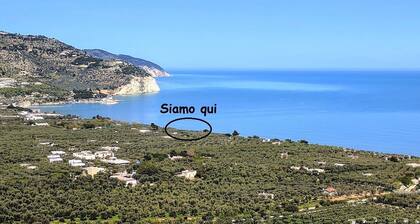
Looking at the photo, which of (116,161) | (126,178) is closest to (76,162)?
(116,161)

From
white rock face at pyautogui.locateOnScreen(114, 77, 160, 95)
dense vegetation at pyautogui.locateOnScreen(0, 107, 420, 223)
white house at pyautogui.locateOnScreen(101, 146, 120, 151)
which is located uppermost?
white rock face at pyautogui.locateOnScreen(114, 77, 160, 95)

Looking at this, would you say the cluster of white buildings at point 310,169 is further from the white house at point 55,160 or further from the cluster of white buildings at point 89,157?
the white house at point 55,160

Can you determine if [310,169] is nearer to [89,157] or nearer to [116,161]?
[116,161]

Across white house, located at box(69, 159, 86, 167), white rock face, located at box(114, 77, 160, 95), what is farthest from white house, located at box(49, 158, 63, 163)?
white rock face, located at box(114, 77, 160, 95)

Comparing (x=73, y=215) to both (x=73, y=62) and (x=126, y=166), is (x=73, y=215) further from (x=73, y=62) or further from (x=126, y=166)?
(x=73, y=62)

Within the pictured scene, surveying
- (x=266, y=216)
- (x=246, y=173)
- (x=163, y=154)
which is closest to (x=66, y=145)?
(x=163, y=154)

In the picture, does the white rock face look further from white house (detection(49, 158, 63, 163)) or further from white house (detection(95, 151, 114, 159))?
white house (detection(49, 158, 63, 163))
